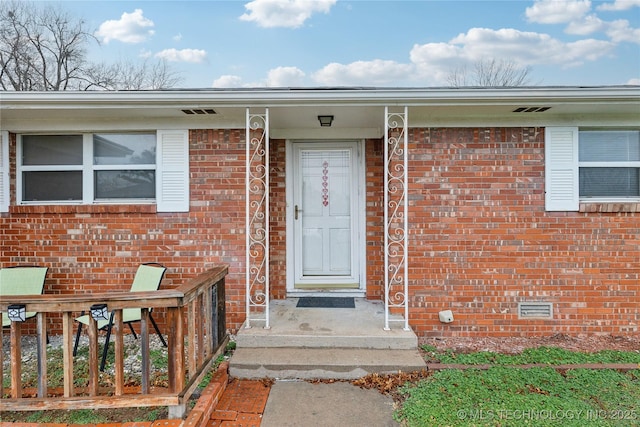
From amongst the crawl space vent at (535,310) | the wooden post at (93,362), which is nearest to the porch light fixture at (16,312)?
the wooden post at (93,362)

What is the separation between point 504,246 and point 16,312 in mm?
4450

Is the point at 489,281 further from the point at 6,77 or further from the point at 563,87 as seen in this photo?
the point at 6,77

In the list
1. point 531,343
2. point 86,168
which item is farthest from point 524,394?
point 86,168

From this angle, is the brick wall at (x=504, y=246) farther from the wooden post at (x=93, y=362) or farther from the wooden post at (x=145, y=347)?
the wooden post at (x=93, y=362)

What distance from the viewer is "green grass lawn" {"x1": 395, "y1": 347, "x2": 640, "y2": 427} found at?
7.52 feet

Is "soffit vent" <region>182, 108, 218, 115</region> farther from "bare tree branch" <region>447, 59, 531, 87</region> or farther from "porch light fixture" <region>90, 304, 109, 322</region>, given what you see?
"bare tree branch" <region>447, 59, 531, 87</region>

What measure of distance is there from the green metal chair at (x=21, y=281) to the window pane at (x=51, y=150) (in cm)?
128

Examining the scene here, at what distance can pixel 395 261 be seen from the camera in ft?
12.5

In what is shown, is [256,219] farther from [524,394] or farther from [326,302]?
[524,394]

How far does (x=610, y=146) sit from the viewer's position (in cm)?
385

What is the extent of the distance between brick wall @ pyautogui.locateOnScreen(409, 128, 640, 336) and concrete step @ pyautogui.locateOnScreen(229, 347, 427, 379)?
0.94m

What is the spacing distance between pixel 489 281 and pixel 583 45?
931 cm

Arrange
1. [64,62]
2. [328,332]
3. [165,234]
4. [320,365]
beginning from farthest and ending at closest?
1. [64,62]
2. [165,234]
3. [328,332]
4. [320,365]

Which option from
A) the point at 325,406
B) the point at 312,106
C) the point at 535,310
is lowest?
the point at 325,406
